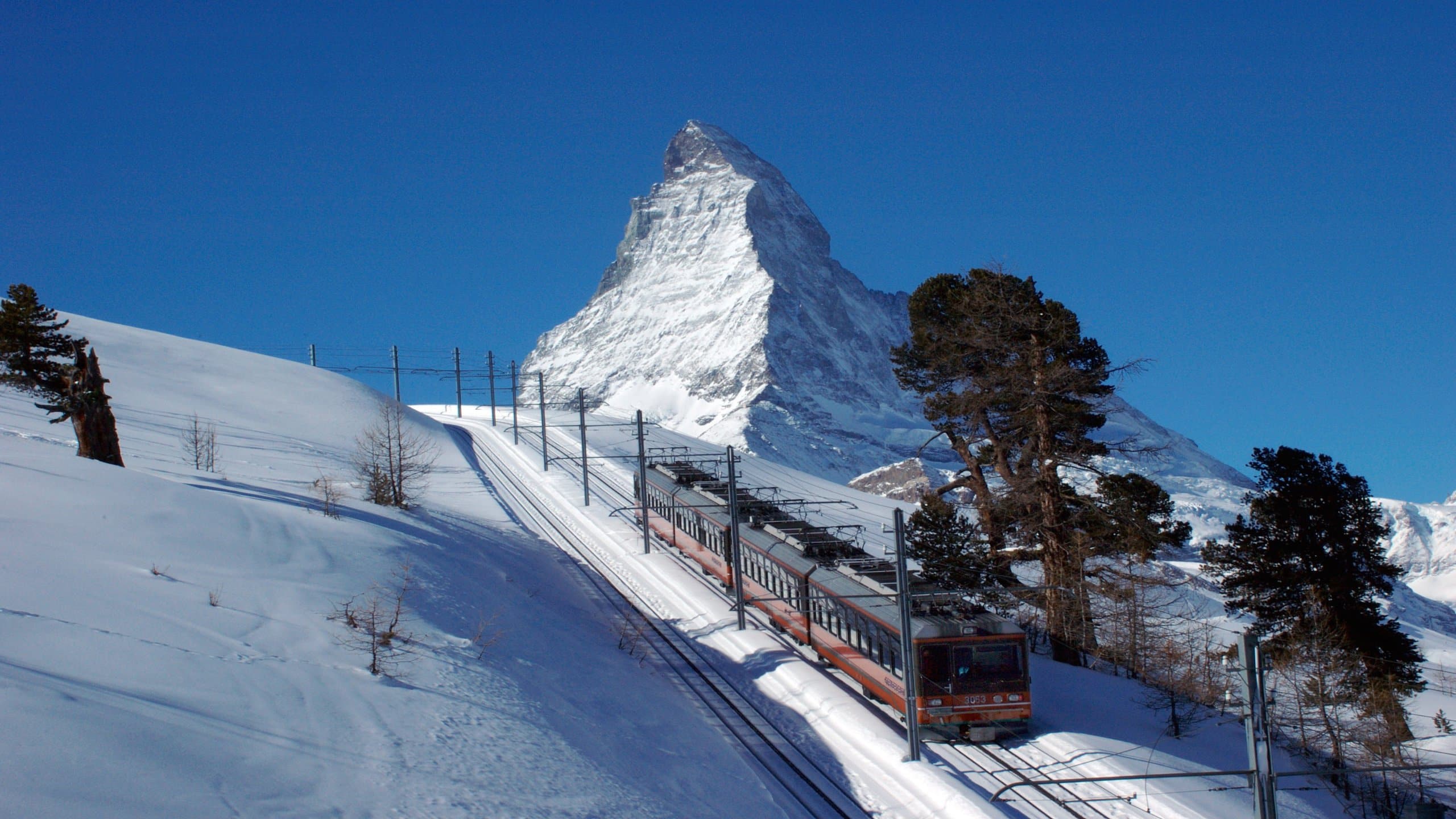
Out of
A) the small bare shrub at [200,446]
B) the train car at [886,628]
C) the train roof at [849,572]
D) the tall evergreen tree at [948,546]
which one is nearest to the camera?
the train car at [886,628]

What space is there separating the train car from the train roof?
0.11ft

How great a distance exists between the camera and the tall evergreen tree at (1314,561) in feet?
96.5

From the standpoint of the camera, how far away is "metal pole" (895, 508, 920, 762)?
18781 mm

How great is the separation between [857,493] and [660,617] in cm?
4408

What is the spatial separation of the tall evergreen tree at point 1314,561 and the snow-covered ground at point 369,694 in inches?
275

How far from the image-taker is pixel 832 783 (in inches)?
720

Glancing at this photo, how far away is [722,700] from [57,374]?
2734 cm

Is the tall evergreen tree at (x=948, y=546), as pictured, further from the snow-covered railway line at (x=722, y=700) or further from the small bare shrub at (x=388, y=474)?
the small bare shrub at (x=388, y=474)

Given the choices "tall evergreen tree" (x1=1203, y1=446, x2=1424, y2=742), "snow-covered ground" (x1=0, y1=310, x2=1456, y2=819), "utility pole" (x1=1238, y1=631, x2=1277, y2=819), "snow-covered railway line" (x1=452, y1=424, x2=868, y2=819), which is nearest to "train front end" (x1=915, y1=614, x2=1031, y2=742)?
"snow-covered ground" (x1=0, y1=310, x2=1456, y2=819)

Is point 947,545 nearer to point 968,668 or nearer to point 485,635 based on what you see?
point 968,668

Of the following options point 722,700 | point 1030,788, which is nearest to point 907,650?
point 1030,788

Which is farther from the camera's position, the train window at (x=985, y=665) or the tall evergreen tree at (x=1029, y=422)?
the tall evergreen tree at (x=1029, y=422)

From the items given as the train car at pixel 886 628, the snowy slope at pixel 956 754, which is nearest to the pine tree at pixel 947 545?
the snowy slope at pixel 956 754

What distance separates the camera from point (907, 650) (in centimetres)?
1959
